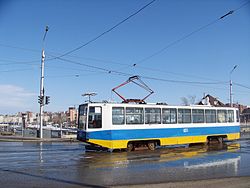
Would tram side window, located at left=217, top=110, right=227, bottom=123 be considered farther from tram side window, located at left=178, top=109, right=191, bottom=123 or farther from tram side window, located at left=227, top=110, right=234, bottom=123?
tram side window, located at left=178, top=109, right=191, bottom=123

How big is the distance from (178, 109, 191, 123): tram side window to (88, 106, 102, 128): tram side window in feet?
20.6

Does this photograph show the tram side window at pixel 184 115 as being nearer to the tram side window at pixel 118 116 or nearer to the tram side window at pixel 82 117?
the tram side window at pixel 118 116

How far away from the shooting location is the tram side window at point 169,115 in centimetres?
2227

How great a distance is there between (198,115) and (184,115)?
1521 mm

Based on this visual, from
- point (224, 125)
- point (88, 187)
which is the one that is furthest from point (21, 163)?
point (224, 125)

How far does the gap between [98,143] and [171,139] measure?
5518 millimetres

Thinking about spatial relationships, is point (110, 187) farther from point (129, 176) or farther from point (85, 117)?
point (85, 117)

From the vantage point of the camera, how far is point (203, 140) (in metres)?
25.0

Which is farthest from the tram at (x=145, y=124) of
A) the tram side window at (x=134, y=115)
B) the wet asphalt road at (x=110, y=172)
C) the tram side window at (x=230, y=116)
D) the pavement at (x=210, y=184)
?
the pavement at (x=210, y=184)

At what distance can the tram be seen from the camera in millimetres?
19609

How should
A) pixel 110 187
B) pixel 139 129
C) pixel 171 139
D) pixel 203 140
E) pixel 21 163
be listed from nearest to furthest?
pixel 110 187, pixel 21 163, pixel 139 129, pixel 171 139, pixel 203 140

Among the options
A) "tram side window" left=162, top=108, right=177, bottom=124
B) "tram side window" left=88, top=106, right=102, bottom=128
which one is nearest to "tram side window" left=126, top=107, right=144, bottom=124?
"tram side window" left=88, top=106, right=102, bottom=128

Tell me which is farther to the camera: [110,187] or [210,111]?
[210,111]

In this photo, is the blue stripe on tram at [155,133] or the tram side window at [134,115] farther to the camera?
the tram side window at [134,115]
